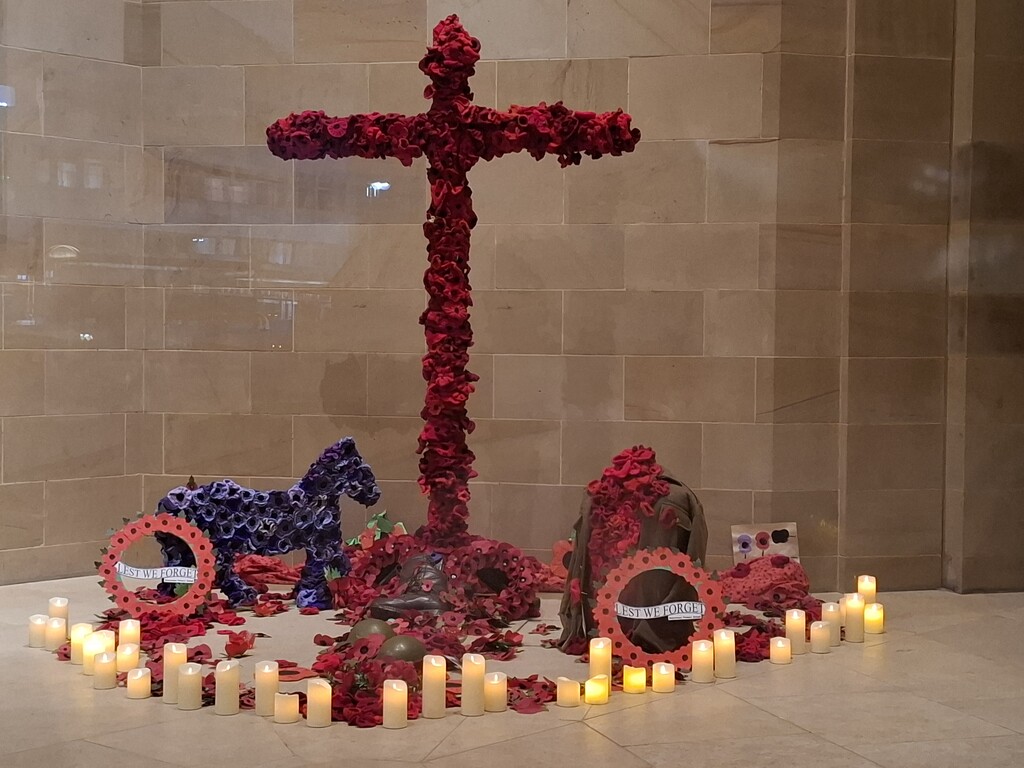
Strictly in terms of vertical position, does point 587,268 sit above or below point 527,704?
above

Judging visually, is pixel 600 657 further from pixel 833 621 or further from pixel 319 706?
pixel 833 621

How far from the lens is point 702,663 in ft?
13.5

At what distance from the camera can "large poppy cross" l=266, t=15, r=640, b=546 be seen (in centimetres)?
486

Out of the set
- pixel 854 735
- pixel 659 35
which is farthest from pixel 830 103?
pixel 854 735

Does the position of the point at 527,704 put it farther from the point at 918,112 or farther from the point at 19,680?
the point at 918,112

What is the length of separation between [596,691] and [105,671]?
1.66 m

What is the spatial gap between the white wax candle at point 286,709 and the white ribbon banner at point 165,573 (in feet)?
4.44

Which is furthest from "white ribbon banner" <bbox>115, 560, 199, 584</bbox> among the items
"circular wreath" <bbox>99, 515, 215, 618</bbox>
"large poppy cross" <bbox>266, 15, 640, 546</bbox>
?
"large poppy cross" <bbox>266, 15, 640, 546</bbox>

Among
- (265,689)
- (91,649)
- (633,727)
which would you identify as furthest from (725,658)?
(91,649)

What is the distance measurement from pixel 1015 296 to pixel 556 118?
2.52 m

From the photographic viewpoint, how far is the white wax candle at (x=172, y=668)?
382 centimetres

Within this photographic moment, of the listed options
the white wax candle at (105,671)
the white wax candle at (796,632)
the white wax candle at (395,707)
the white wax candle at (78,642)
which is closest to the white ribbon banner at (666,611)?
the white wax candle at (796,632)

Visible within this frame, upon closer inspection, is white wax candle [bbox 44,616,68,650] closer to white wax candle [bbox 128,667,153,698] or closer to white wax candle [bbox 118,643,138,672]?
white wax candle [bbox 118,643,138,672]

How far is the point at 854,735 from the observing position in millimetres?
3527
